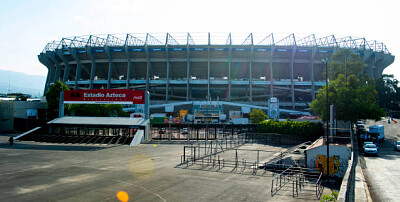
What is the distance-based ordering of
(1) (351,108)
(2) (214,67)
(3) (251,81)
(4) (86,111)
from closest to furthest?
1. (1) (351,108)
2. (4) (86,111)
3. (3) (251,81)
4. (2) (214,67)

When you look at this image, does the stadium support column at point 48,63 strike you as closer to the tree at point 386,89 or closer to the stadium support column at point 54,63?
the stadium support column at point 54,63

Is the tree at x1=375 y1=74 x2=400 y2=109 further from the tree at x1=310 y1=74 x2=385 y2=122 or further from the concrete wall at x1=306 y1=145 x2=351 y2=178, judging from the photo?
the concrete wall at x1=306 y1=145 x2=351 y2=178

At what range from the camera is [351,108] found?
35.7 metres

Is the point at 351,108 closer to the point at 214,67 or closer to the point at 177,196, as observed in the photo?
the point at 177,196

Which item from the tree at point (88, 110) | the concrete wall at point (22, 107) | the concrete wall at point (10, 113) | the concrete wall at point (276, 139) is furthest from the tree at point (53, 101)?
the concrete wall at point (276, 139)

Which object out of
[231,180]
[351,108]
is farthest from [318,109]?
[231,180]

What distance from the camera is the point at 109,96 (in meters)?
39.5

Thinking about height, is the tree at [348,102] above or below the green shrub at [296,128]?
above

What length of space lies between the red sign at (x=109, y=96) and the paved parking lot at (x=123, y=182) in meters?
16.6

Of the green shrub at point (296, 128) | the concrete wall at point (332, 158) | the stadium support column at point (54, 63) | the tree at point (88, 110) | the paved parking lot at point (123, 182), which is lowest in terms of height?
the paved parking lot at point (123, 182)

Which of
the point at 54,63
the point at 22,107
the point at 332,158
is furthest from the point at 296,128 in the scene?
the point at 54,63

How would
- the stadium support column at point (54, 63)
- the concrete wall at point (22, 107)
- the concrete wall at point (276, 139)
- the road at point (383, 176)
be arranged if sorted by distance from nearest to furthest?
the road at point (383, 176) < the concrete wall at point (276, 139) < the concrete wall at point (22, 107) < the stadium support column at point (54, 63)

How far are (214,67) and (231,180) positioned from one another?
74.9 meters

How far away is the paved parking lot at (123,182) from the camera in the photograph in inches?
524
